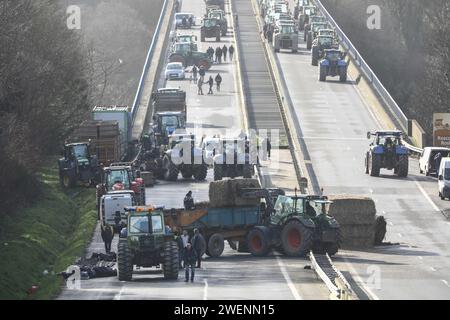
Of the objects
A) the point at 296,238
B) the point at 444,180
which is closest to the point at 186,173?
the point at 444,180

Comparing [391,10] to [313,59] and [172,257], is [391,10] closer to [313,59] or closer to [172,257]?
[313,59]

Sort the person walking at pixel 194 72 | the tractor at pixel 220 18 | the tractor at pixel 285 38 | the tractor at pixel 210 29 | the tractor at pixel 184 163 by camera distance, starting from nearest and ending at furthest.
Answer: the tractor at pixel 184 163 < the person walking at pixel 194 72 < the tractor at pixel 285 38 < the tractor at pixel 210 29 < the tractor at pixel 220 18

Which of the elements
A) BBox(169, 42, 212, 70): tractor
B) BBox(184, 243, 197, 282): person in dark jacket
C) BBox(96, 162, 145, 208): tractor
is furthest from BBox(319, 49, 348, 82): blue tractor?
BBox(184, 243, 197, 282): person in dark jacket

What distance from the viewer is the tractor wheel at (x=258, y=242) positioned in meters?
50.5

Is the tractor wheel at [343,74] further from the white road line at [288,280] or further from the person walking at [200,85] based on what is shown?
the white road line at [288,280]

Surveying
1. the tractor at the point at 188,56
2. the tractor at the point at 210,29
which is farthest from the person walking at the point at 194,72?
the tractor at the point at 210,29

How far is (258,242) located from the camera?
166 ft

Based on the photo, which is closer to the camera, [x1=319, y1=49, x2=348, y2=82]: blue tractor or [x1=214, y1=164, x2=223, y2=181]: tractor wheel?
[x1=214, y1=164, x2=223, y2=181]: tractor wheel

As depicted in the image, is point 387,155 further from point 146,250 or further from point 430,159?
point 146,250

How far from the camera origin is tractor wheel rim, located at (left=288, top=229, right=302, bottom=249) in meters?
49.7

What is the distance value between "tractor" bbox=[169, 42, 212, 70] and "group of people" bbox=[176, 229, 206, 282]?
62.5 m

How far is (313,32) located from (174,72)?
18.5 m

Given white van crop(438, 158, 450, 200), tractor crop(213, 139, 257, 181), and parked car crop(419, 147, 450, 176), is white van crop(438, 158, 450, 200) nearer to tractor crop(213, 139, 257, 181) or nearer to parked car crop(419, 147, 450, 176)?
parked car crop(419, 147, 450, 176)
